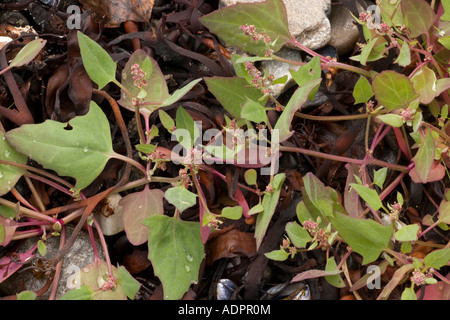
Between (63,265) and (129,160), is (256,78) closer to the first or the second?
(129,160)

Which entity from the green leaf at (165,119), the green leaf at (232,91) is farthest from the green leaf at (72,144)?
the green leaf at (232,91)

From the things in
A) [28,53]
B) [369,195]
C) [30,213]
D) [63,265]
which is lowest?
[63,265]

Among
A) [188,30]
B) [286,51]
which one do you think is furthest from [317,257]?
[188,30]

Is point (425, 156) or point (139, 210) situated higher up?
point (425, 156)

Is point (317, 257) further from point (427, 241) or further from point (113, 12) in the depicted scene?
point (113, 12)

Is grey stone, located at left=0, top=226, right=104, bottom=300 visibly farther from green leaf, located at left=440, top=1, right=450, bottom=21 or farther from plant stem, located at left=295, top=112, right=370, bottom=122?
green leaf, located at left=440, top=1, right=450, bottom=21

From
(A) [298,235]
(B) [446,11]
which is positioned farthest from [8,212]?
(B) [446,11]
